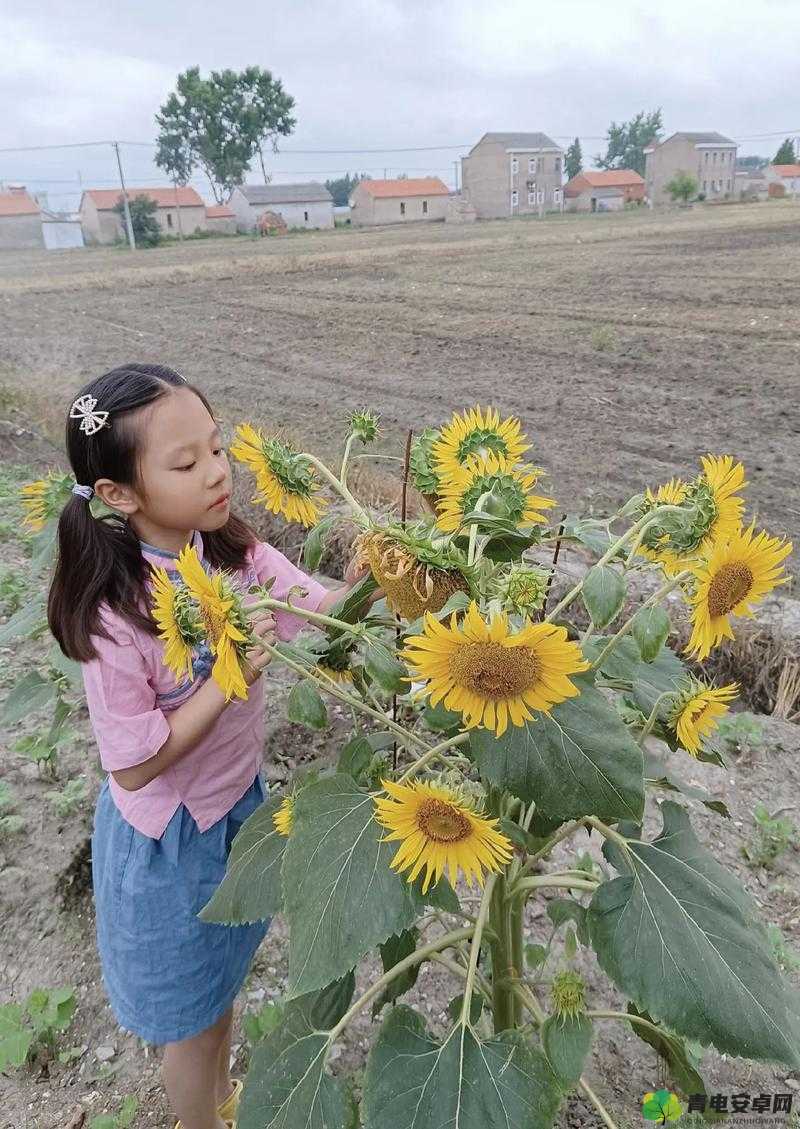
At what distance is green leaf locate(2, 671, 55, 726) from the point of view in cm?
211

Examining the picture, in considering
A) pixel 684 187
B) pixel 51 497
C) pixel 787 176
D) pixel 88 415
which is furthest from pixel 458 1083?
pixel 787 176

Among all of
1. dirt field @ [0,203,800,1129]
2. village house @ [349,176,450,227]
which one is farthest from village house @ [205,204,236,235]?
dirt field @ [0,203,800,1129]

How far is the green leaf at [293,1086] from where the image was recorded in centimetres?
110

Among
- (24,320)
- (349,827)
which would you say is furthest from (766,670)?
(24,320)

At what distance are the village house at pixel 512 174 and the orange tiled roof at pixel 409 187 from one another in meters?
2.29

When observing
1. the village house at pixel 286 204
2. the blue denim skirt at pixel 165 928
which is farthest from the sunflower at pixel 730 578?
the village house at pixel 286 204

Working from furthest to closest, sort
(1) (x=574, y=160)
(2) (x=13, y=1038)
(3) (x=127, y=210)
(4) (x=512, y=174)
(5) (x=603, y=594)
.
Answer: (1) (x=574, y=160), (4) (x=512, y=174), (3) (x=127, y=210), (2) (x=13, y=1038), (5) (x=603, y=594)

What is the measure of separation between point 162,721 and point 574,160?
3359 inches

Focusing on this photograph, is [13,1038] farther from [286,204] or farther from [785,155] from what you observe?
[785,155]

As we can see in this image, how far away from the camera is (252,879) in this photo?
3.80 feet

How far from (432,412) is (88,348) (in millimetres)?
6048

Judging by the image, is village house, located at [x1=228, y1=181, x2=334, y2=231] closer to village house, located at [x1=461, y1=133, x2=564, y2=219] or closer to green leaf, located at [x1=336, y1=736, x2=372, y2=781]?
village house, located at [x1=461, y1=133, x2=564, y2=219]

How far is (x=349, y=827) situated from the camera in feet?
3.17

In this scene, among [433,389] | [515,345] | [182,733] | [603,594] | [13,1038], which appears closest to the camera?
[603,594]
